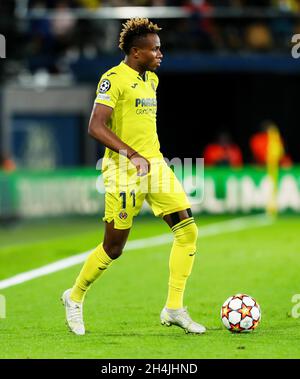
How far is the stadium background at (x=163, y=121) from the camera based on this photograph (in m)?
16.3

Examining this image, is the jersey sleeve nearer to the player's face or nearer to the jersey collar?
the jersey collar

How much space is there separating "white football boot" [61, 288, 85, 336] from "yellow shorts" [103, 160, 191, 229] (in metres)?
0.73

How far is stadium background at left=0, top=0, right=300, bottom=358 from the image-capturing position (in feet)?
53.5

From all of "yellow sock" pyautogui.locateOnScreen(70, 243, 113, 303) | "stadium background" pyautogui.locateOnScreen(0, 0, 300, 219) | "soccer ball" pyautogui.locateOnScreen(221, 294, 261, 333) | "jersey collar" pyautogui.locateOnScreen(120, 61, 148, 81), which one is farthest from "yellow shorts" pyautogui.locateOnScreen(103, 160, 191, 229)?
"stadium background" pyautogui.locateOnScreen(0, 0, 300, 219)

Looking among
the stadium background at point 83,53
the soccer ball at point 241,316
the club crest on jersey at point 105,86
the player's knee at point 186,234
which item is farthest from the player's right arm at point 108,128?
the stadium background at point 83,53

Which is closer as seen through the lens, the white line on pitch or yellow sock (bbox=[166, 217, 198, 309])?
yellow sock (bbox=[166, 217, 198, 309])

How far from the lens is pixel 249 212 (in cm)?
2409

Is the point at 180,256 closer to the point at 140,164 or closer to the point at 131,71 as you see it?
the point at 140,164

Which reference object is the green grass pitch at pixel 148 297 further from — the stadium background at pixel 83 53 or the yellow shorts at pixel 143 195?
the stadium background at pixel 83 53

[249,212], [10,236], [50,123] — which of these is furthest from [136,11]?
[10,236]

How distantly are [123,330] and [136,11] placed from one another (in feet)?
58.2

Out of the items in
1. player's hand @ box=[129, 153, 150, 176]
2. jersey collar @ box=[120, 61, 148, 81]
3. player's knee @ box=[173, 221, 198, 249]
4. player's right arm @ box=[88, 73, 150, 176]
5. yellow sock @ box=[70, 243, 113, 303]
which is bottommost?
yellow sock @ box=[70, 243, 113, 303]

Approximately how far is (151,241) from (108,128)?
9280mm
